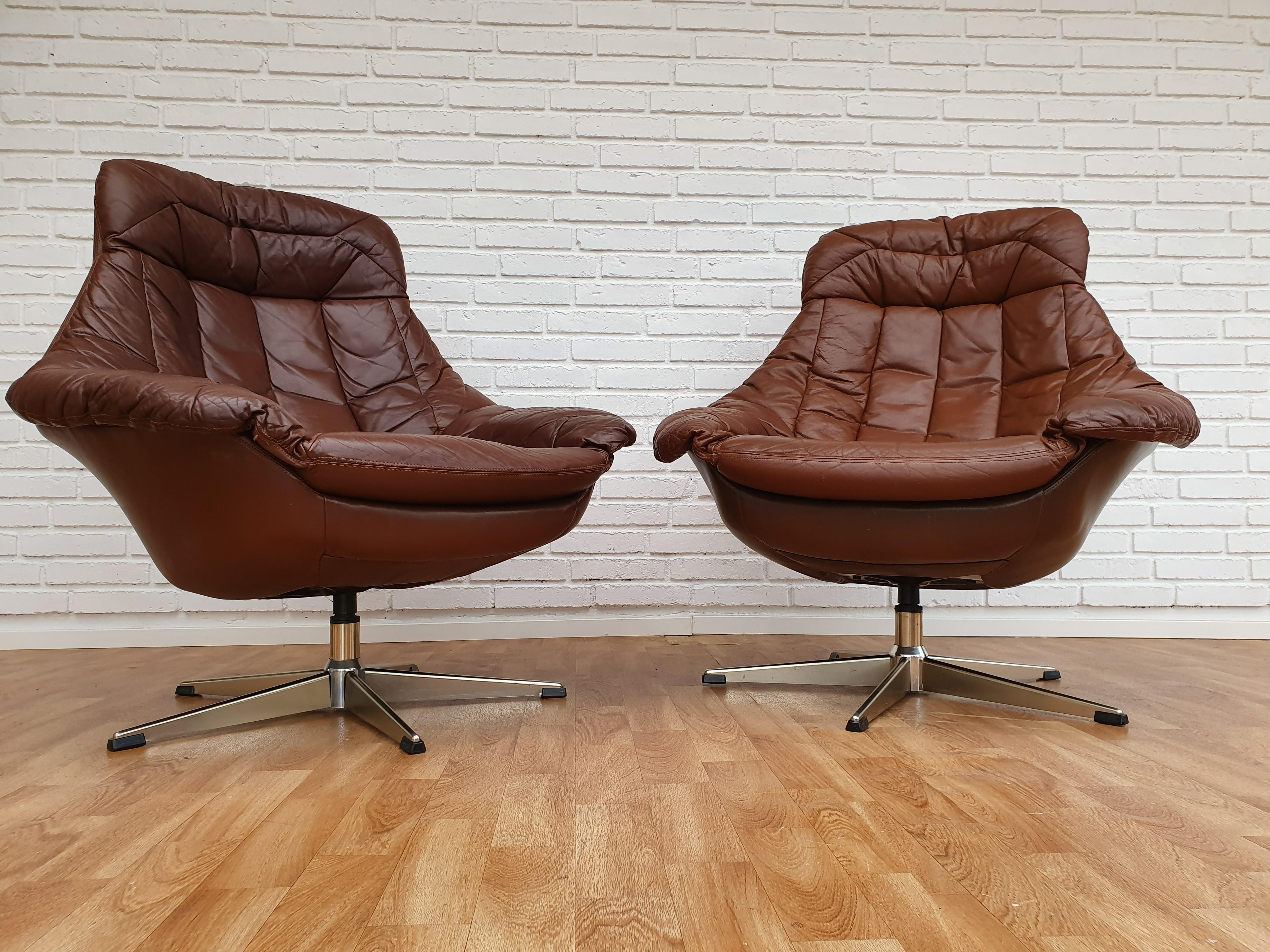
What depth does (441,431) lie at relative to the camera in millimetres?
2092

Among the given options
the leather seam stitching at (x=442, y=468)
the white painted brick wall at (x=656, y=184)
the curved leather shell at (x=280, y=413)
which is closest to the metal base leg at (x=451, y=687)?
the curved leather shell at (x=280, y=413)

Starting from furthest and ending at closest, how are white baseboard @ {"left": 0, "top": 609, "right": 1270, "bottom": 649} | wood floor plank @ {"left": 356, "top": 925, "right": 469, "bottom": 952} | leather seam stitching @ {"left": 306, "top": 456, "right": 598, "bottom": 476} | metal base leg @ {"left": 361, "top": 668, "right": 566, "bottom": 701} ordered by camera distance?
1. white baseboard @ {"left": 0, "top": 609, "right": 1270, "bottom": 649}
2. metal base leg @ {"left": 361, "top": 668, "right": 566, "bottom": 701}
3. leather seam stitching @ {"left": 306, "top": 456, "right": 598, "bottom": 476}
4. wood floor plank @ {"left": 356, "top": 925, "right": 469, "bottom": 952}

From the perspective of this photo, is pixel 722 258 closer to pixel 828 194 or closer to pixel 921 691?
pixel 828 194

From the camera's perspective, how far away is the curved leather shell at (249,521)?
54.7 inches

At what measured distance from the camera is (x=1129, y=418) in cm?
150

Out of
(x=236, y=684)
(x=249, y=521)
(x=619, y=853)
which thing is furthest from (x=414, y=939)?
(x=236, y=684)

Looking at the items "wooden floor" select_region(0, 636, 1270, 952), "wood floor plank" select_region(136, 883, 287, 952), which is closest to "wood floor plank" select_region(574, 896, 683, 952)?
"wooden floor" select_region(0, 636, 1270, 952)

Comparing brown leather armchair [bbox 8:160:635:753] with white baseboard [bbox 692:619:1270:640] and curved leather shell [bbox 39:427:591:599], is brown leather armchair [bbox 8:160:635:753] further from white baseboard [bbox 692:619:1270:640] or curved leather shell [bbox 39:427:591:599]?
white baseboard [bbox 692:619:1270:640]

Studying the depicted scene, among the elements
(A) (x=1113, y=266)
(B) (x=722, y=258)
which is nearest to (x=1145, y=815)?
(B) (x=722, y=258)

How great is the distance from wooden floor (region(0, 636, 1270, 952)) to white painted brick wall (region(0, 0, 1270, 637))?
89 cm

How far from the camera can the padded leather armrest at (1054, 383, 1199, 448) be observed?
1503 mm

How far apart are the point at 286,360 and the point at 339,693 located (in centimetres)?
76

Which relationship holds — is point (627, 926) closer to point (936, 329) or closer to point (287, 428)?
point (287, 428)

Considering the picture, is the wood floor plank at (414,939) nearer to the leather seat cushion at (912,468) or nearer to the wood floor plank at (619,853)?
the wood floor plank at (619,853)
